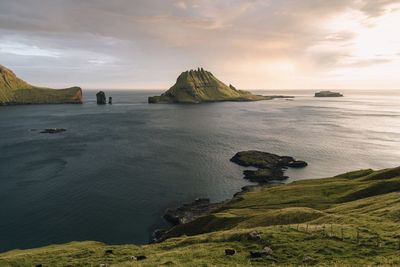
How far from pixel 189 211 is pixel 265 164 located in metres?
56.6

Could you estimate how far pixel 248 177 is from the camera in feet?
380

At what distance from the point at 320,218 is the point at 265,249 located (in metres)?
17.8

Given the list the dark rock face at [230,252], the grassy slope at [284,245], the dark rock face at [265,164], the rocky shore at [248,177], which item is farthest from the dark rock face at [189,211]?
the dark rock face at [230,252]

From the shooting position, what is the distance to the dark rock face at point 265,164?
115m

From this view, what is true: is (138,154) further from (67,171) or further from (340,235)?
(340,235)

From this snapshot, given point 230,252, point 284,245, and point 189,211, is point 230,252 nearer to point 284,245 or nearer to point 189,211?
point 284,245

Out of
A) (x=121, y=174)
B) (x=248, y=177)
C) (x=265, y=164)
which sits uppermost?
(x=265, y=164)

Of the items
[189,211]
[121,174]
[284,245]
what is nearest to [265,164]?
[189,211]

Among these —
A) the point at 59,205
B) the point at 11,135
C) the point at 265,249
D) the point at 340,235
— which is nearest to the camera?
the point at 265,249

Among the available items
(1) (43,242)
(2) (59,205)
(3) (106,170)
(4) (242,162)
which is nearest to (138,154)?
(3) (106,170)

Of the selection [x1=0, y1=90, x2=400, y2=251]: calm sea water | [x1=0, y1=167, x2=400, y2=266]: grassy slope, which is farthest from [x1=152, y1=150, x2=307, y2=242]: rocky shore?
[x1=0, y1=167, x2=400, y2=266]: grassy slope

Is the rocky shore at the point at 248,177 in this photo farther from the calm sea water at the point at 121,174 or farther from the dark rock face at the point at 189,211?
the calm sea water at the point at 121,174

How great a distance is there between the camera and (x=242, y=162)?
135000 mm

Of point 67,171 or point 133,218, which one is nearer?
point 133,218
